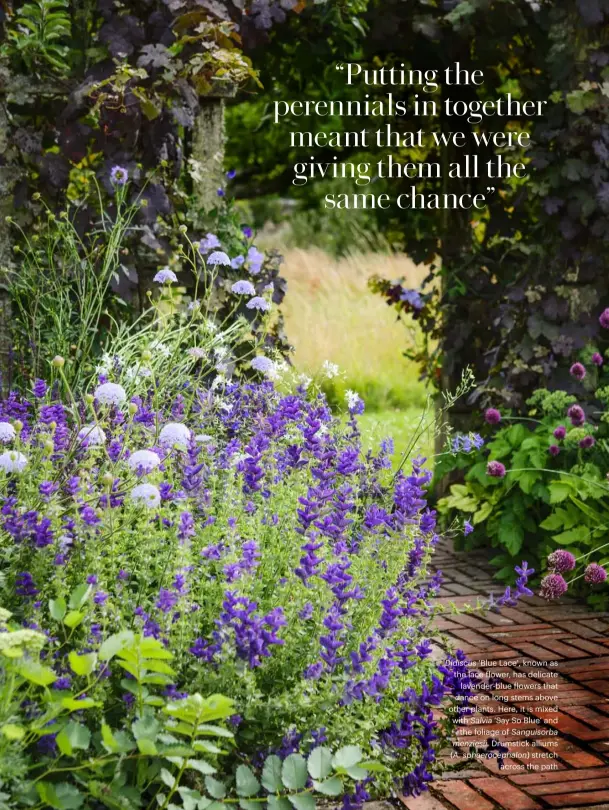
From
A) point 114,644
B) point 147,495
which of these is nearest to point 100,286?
point 147,495

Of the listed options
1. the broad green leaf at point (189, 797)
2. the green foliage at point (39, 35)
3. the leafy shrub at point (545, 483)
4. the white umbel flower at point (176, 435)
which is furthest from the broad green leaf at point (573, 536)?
the green foliage at point (39, 35)

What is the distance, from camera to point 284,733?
81.2 inches

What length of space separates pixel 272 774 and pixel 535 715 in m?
1.20

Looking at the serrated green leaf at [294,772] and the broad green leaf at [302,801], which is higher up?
the serrated green leaf at [294,772]

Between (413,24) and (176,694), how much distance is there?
367 centimetres

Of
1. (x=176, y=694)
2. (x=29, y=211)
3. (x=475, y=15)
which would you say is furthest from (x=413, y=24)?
(x=176, y=694)

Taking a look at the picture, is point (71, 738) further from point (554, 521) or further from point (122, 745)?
point (554, 521)

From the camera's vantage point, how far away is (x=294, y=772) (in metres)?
1.91

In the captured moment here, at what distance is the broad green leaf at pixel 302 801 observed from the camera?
1.88 m

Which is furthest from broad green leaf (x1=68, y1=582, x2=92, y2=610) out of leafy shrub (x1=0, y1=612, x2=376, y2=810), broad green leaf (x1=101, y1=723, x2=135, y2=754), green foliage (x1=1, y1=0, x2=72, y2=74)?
green foliage (x1=1, y1=0, x2=72, y2=74)

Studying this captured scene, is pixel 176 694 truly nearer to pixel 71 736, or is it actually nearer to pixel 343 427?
pixel 71 736

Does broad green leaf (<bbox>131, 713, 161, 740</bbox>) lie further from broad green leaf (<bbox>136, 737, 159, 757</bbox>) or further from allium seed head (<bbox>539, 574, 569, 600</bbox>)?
allium seed head (<bbox>539, 574, 569, 600</bbox>)

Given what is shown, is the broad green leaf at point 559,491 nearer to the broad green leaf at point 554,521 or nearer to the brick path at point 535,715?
the broad green leaf at point 554,521

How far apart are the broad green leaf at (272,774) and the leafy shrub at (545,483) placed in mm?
2042
